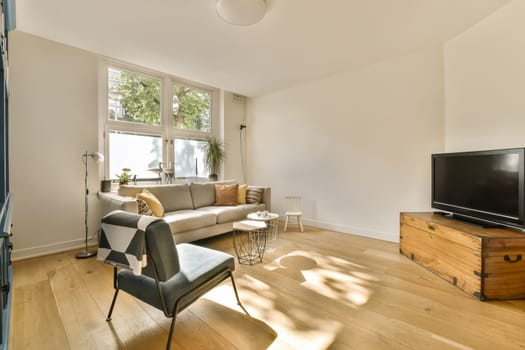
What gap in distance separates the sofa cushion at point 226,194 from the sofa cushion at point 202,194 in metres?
0.09

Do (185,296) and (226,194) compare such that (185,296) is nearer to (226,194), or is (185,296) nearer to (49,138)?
(226,194)

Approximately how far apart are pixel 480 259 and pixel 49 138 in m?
4.69

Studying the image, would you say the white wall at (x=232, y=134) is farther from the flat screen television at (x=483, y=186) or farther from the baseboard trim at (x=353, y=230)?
the flat screen television at (x=483, y=186)

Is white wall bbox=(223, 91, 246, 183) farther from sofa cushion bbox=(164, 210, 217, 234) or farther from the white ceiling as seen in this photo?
sofa cushion bbox=(164, 210, 217, 234)

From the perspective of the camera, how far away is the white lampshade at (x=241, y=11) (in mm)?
2127

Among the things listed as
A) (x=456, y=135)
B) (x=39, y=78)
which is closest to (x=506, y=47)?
(x=456, y=135)

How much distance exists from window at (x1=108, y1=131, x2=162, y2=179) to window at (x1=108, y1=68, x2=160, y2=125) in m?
0.28

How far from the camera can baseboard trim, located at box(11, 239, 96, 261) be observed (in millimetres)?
2726

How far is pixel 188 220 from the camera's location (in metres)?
3.00

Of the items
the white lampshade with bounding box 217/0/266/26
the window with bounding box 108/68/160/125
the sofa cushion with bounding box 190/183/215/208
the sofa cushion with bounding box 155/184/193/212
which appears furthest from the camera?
the sofa cushion with bounding box 190/183/215/208

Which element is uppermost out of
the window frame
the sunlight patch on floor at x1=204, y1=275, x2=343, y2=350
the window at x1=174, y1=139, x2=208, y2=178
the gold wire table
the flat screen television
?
the window frame

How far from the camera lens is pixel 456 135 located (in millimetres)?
2840

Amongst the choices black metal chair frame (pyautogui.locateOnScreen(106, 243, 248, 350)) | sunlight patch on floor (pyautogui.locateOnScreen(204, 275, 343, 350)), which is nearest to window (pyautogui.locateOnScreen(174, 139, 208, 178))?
sunlight patch on floor (pyautogui.locateOnScreen(204, 275, 343, 350))

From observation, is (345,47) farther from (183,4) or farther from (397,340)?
(397,340)
